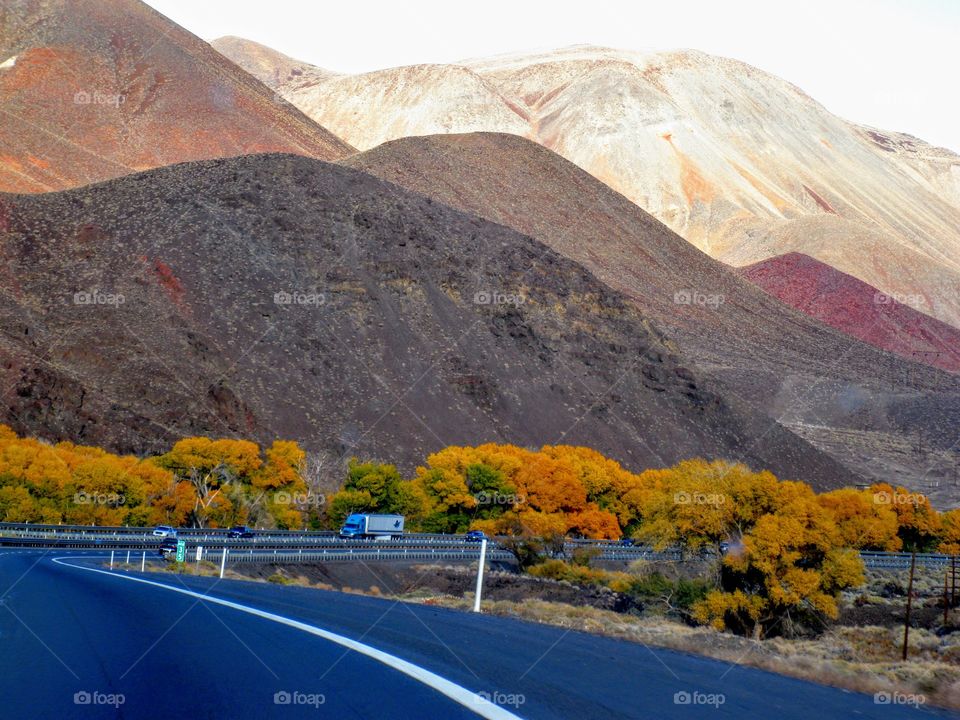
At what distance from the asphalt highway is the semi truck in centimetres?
4505

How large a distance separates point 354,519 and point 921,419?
316 feet

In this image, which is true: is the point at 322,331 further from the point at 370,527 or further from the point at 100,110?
the point at 100,110

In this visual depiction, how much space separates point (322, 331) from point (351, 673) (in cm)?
8685

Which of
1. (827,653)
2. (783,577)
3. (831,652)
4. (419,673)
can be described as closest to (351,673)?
(419,673)

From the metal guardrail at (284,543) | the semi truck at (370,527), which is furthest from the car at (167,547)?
the semi truck at (370,527)

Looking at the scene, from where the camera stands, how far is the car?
134 feet

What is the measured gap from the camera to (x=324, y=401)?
85.4 meters

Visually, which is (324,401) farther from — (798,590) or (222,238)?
(798,590)

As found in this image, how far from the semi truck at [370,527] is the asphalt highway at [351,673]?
45.0m

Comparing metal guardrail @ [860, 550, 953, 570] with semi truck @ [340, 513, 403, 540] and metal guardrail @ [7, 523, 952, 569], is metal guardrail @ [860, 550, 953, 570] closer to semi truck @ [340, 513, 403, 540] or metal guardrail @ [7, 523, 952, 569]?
metal guardrail @ [7, 523, 952, 569]

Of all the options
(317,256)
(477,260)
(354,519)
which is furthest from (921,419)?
(354,519)

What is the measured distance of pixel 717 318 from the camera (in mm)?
146250

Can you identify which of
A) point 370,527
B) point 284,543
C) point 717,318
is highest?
point 717,318

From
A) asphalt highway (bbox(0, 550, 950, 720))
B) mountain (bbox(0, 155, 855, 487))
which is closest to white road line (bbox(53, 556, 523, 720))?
asphalt highway (bbox(0, 550, 950, 720))
